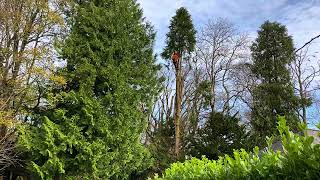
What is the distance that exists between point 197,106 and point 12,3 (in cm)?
1296

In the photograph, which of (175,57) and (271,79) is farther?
(271,79)

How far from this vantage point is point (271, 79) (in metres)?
20.1

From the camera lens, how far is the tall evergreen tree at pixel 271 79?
18.8 metres

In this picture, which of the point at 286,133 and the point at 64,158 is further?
the point at 64,158

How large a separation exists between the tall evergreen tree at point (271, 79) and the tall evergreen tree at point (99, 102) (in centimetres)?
640

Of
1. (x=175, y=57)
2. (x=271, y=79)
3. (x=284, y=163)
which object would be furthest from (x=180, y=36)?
(x=284, y=163)

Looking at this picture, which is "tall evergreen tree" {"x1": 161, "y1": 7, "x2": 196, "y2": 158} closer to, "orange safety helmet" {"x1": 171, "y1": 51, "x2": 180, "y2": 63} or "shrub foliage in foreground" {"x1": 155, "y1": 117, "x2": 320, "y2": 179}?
"orange safety helmet" {"x1": 171, "y1": 51, "x2": 180, "y2": 63}

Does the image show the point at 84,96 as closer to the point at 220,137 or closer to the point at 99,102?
the point at 99,102

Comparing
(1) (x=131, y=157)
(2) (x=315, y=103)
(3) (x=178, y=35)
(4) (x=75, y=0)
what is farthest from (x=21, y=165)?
(2) (x=315, y=103)

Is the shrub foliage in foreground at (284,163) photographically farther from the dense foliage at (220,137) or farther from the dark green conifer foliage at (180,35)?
the dark green conifer foliage at (180,35)

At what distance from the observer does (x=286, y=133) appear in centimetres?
221

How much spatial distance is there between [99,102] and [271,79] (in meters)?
10.5

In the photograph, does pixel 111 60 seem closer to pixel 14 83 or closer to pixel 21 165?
pixel 14 83

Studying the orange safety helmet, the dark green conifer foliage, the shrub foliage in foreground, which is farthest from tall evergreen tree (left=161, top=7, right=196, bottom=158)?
the shrub foliage in foreground
